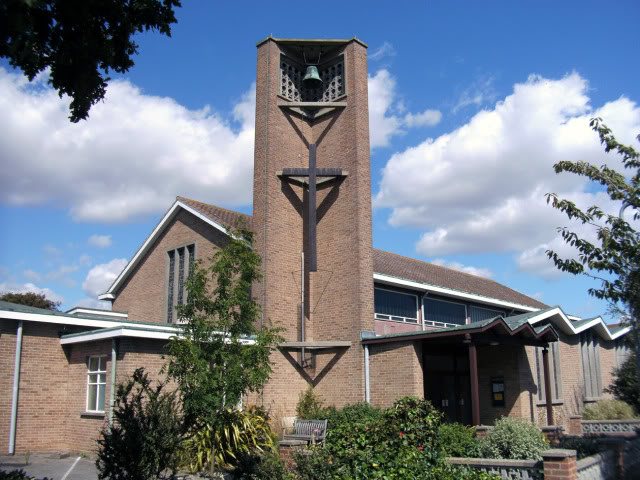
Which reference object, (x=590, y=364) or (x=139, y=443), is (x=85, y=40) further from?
(x=590, y=364)

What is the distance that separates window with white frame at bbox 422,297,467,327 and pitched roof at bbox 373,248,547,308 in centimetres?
70

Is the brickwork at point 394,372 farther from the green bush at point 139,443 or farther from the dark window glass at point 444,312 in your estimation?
the green bush at point 139,443

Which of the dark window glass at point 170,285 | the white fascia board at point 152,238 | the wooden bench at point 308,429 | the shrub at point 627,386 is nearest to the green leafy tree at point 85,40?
the wooden bench at point 308,429

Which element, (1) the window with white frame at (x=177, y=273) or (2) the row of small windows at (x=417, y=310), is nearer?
(2) the row of small windows at (x=417, y=310)

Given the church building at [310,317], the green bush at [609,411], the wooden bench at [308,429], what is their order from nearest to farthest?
the wooden bench at [308,429] → the church building at [310,317] → the green bush at [609,411]

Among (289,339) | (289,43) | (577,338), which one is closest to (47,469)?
(289,339)

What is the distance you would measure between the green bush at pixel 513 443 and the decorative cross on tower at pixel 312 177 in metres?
8.93

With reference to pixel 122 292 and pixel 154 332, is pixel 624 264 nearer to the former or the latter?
pixel 154 332

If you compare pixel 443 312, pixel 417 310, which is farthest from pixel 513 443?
pixel 443 312

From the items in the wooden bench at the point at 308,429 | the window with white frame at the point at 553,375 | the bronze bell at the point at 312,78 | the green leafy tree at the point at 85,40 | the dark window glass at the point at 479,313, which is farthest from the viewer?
the dark window glass at the point at 479,313

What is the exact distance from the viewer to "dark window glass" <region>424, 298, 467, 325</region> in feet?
79.3

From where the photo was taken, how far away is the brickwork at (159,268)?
71.5 ft

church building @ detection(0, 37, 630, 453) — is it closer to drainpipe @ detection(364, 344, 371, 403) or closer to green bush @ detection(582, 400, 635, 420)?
drainpipe @ detection(364, 344, 371, 403)

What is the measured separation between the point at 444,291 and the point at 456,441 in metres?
10.9
